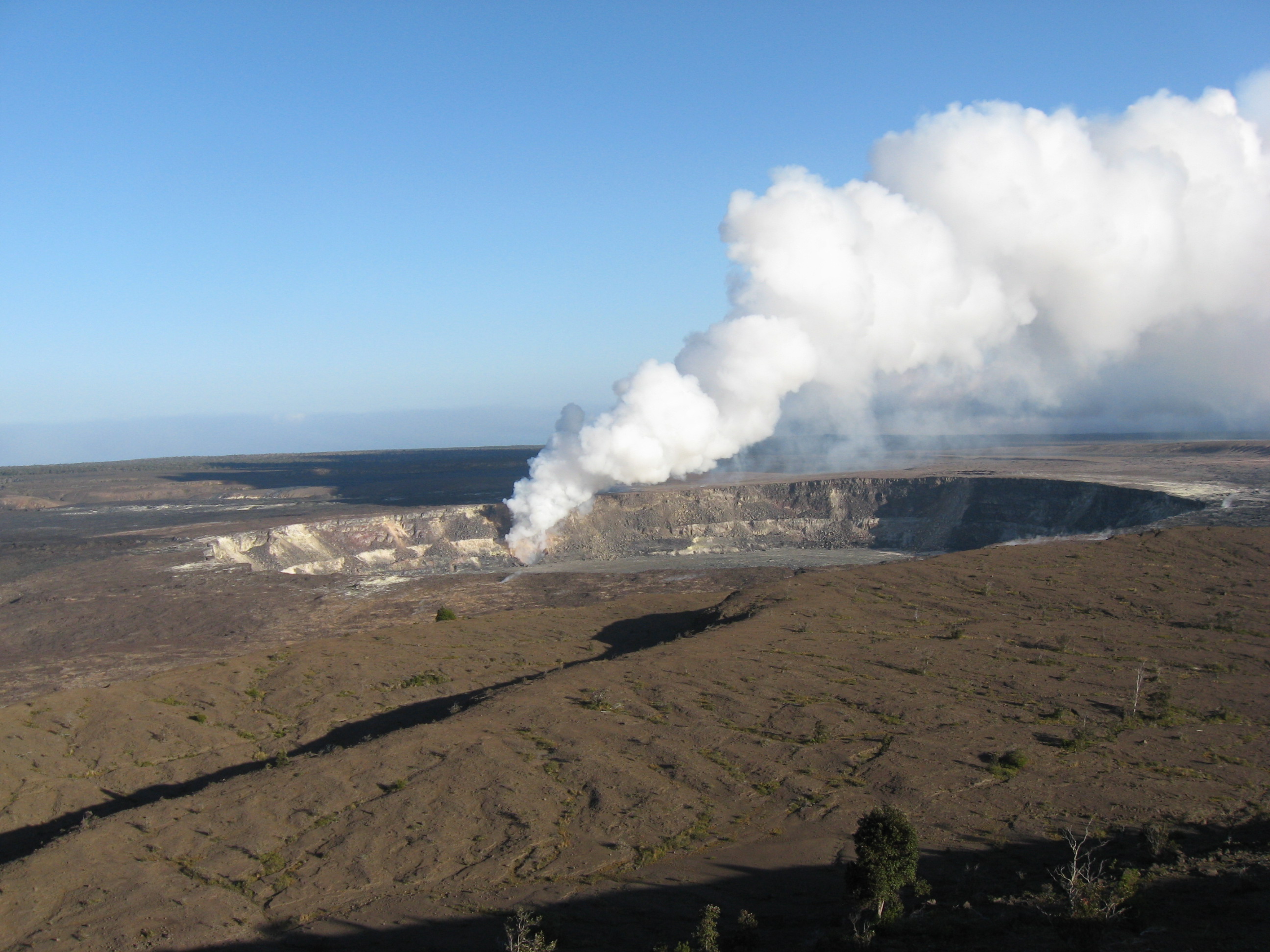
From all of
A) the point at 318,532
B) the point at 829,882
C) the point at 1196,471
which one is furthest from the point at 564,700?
the point at 1196,471

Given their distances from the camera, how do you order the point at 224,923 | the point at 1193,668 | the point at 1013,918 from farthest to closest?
1. the point at 1193,668
2. the point at 224,923
3. the point at 1013,918

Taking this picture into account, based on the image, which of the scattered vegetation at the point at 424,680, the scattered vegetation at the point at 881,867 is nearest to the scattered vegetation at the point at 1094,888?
the scattered vegetation at the point at 881,867

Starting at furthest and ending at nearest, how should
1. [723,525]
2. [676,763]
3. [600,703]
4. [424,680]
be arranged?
1. [723,525]
2. [424,680]
3. [600,703]
4. [676,763]

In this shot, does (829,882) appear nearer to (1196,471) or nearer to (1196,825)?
(1196,825)

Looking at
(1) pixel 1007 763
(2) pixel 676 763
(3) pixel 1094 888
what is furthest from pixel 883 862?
(1) pixel 1007 763

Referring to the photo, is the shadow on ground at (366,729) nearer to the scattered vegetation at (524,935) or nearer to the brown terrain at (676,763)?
the brown terrain at (676,763)

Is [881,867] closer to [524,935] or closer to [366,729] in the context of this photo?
[524,935]
